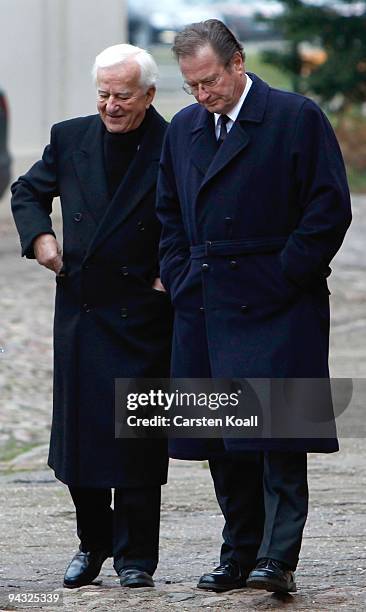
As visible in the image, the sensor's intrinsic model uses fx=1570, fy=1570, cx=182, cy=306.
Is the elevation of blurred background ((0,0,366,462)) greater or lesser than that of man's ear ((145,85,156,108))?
lesser

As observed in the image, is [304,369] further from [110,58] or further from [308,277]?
[110,58]

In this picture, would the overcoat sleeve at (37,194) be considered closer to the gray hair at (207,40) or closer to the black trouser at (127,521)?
the gray hair at (207,40)

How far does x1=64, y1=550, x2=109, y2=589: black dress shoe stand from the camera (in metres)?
5.32

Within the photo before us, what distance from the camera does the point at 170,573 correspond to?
223 inches

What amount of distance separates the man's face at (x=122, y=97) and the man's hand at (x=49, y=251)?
0.42 m

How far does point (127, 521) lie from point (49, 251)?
939mm

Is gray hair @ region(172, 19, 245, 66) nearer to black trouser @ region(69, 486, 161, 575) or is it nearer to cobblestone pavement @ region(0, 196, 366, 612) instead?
black trouser @ region(69, 486, 161, 575)

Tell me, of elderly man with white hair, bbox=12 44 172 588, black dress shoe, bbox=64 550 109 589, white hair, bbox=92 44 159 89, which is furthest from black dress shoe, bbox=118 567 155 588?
white hair, bbox=92 44 159 89

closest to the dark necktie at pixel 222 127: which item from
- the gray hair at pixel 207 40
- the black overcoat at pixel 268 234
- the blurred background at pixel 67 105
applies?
the black overcoat at pixel 268 234

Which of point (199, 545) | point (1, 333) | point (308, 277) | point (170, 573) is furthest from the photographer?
point (1, 333)

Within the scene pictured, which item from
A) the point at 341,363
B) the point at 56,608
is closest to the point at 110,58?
the point at 56,608

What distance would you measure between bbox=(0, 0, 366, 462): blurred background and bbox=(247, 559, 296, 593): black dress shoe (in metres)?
3.83

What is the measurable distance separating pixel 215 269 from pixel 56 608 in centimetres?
117

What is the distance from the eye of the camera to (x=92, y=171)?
522 cm
